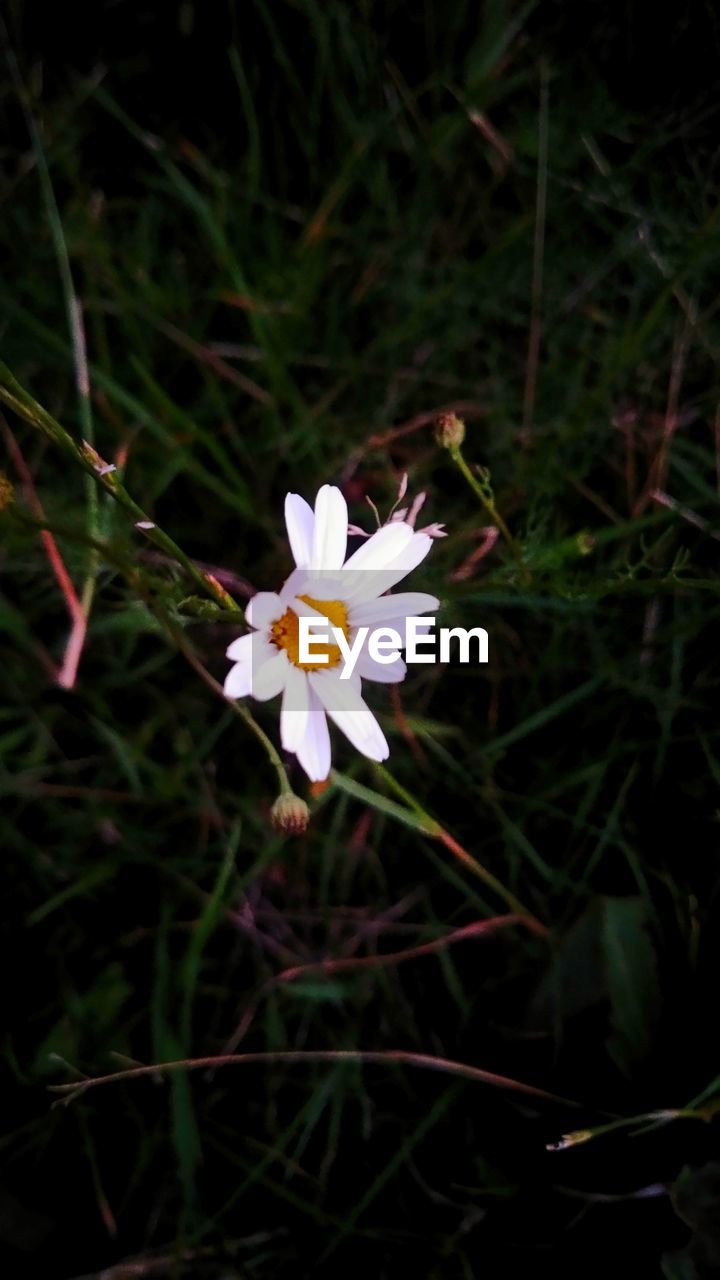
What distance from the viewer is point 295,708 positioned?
752 millimetres

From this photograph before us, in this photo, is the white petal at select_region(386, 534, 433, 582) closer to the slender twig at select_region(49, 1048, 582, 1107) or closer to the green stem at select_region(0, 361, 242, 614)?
the green stem at select_region(0, 361, 242, 614)

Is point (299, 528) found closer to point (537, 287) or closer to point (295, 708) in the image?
point (295, 708)

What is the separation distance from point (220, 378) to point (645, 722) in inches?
27.9

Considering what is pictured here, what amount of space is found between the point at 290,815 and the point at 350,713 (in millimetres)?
92

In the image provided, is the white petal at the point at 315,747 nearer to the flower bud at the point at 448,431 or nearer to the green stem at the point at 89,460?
the green stem at the point at 89,460

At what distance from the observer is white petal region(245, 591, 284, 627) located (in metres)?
0.69

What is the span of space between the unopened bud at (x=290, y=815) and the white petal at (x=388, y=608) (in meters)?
0.16

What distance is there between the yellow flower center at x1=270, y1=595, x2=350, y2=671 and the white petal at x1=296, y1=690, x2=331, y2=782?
3 cm

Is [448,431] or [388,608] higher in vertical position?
[448,431]

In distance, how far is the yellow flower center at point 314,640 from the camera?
78 centimetres

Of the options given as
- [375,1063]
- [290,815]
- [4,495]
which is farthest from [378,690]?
[4,495]

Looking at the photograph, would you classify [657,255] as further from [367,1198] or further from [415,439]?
[367,1198]

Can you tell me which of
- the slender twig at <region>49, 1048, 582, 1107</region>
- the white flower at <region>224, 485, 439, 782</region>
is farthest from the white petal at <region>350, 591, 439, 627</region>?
the slender twig at <region>49, 1048, 582, 1107</region>

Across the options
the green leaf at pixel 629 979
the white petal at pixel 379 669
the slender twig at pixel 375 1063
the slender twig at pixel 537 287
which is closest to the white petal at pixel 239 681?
the white petal at pixel 379 669
